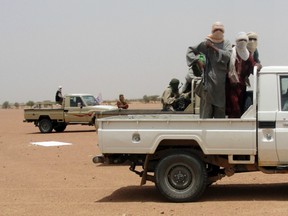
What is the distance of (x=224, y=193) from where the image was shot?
9891mm

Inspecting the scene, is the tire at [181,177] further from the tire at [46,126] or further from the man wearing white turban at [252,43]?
the tire at [46,126]

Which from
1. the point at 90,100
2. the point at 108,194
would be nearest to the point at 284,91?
the point at 108,194

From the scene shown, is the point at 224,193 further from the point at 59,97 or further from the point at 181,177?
the point at 59,97

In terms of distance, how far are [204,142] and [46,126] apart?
20.6 m

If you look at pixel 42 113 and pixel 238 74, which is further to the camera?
pixel 42 113

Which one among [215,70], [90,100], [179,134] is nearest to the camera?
[179,134]

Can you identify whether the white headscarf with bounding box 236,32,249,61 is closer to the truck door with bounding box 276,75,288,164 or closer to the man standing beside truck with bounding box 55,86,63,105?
the truck door with bounding box 276,75,288,164

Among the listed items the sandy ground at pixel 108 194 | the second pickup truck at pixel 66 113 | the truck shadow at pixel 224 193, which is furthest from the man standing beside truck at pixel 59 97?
the truck shadow at pixel 224 193

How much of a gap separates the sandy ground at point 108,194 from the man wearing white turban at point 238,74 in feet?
4.70

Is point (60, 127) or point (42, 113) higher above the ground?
point (42, 113)

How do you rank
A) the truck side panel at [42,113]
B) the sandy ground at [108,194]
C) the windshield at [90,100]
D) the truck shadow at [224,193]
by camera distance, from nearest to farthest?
the sandy ground at [108,194], the truck shadow at [224,193], the truck side panel at [42,113], the windshield at [90,100]

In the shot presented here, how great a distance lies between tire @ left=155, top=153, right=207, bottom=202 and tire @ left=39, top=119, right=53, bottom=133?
20.1 meters

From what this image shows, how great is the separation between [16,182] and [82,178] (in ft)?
4.35

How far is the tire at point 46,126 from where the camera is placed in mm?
28750
